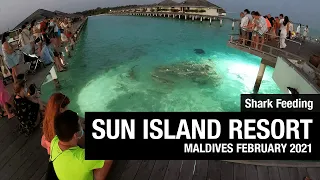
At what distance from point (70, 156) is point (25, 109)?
3.88 metres

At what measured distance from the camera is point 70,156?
126 inches

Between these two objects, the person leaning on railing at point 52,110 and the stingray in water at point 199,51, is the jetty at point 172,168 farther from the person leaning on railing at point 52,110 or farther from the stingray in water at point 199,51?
the stingray in water at point 199,51

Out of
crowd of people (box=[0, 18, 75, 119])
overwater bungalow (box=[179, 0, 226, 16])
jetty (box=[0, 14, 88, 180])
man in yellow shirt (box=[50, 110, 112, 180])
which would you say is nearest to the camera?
man in yellow shirt (box=[50, 110, 112, 180])

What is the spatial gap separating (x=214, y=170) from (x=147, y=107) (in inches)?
439

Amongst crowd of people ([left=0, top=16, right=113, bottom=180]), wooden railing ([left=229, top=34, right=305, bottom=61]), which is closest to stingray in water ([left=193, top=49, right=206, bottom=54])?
wooden railing ([left=229, top=34, right=305, bottom=61])

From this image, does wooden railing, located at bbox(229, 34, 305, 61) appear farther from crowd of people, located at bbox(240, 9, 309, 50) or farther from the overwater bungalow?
the overwater bungalow

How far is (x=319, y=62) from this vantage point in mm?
10867

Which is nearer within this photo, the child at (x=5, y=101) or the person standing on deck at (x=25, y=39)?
the child at (x=5, y=101)

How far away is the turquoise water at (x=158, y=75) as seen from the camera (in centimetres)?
1664

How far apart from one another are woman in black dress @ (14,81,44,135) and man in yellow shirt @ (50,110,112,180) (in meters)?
3.53

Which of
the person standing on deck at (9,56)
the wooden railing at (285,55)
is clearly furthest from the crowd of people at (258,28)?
the person standing on deck at (9,56)

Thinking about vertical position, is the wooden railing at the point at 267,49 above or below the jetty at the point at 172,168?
above

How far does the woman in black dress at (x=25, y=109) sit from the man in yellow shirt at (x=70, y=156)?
353 centimetres

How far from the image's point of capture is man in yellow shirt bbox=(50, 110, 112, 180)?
3.06 m
